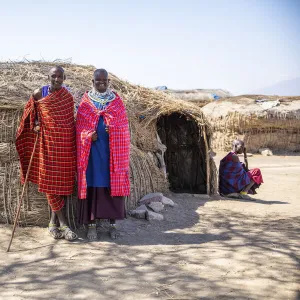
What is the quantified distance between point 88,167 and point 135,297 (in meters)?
1.80

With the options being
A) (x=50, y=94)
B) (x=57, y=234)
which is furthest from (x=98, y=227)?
(x=50, y=94)

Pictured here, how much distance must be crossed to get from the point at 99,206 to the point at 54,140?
0.88m

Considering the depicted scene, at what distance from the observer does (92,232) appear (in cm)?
462

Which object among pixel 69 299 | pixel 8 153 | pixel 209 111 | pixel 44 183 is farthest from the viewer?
pixel 209 111

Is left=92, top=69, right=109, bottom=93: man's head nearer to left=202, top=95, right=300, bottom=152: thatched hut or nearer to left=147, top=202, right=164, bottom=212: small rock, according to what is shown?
left=147, top=202, right=164, bottom=212: small rock

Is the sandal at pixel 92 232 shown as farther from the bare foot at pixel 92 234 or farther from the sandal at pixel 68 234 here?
the sandal at pixel 68 234

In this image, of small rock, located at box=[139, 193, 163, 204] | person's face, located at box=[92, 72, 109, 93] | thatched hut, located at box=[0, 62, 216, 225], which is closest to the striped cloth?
thatched hut, located at box=[0, 62, 216, 225]

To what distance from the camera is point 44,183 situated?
448cm

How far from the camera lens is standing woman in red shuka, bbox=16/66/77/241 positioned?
4.42 metres

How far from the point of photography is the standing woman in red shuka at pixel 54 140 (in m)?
4.42

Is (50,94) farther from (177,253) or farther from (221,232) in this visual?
(221,232)

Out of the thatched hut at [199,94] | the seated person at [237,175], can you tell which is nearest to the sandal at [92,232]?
the seated person at [237,175]

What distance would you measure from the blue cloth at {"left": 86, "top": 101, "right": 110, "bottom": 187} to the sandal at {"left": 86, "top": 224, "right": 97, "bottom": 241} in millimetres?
493

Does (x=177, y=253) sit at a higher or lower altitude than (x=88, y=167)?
lower
